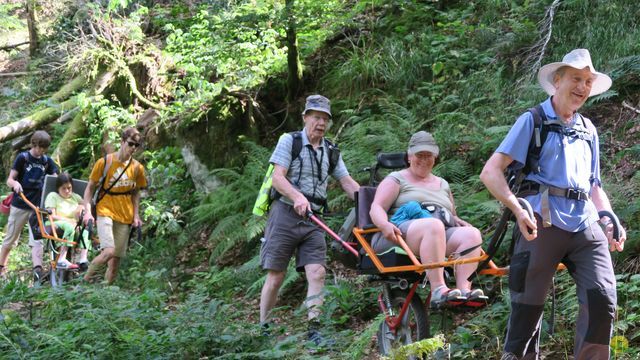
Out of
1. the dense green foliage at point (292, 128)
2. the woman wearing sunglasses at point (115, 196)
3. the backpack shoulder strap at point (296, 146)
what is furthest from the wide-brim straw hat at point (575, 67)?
the woman wearing sunglasses at point (115, 196)

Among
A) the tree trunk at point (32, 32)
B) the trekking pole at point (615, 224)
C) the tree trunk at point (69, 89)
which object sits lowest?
the trekking pole at point (615, 224)

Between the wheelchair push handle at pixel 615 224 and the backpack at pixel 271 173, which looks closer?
the wheelchair push handle at pixel 615 224

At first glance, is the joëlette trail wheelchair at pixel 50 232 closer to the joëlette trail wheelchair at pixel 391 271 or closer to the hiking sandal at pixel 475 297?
the joëlette trail wheelchair at pixel 391 271

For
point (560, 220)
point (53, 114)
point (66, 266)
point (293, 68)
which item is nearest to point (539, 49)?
point (293, 68)

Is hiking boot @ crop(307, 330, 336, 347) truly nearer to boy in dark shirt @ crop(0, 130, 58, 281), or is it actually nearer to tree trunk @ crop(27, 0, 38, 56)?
boy in dark shirt @ crop(0, 130, 58, 281)

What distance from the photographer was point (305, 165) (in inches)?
285

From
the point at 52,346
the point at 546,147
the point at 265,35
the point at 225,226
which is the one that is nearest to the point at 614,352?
the point at 546,147

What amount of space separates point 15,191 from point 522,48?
7.40 m

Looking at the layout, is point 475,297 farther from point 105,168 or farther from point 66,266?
point 66,266

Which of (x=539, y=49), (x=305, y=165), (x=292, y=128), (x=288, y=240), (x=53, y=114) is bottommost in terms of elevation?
(x=288, y=240)

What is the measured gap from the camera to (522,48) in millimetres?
11117

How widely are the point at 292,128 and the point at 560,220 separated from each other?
889 cm

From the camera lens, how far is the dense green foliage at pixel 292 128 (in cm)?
640

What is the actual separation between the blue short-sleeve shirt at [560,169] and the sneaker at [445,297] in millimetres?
955
